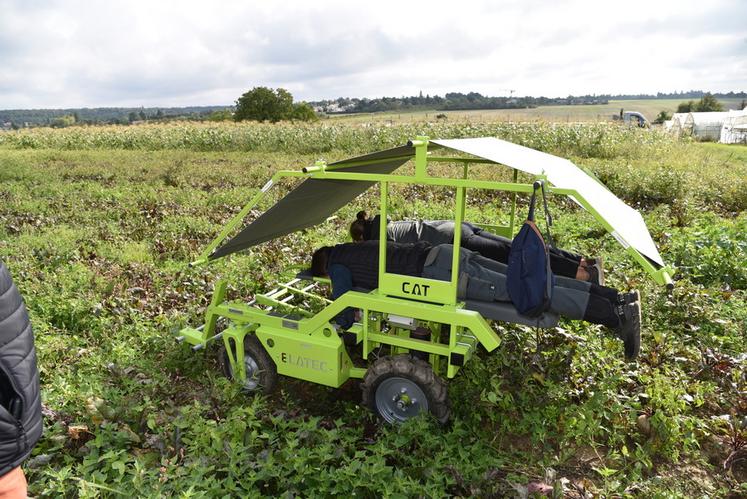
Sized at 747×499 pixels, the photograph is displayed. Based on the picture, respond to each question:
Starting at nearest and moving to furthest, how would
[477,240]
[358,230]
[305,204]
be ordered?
[305,204] < [477,240] < [358,230]

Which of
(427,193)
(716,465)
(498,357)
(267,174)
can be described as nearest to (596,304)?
(498,357)

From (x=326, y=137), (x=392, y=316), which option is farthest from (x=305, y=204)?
(x=326, y=137)

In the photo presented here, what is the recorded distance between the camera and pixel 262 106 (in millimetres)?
49781

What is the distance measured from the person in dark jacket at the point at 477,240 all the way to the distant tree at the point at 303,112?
160ft

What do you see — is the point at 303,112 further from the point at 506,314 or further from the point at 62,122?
the point at 506,314

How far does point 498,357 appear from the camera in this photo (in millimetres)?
4277

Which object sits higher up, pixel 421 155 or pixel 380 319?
pixel 421 155

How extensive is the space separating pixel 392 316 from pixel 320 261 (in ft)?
3.57

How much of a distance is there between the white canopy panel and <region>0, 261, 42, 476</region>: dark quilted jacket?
266 cm

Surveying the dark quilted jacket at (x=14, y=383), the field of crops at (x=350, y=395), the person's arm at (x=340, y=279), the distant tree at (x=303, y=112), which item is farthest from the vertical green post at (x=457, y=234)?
the distant tree at (x=303, y=112)

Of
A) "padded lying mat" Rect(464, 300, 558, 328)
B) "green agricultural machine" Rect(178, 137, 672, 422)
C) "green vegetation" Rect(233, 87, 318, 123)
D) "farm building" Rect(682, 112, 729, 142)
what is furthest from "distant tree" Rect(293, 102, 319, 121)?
"padded lying mat" Rect(464, 300, 558, 328)

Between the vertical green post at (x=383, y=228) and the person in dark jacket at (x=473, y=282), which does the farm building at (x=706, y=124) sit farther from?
the vertical green post at (x=383, y=228)

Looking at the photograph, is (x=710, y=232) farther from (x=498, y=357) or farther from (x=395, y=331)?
(x=395, y=331)

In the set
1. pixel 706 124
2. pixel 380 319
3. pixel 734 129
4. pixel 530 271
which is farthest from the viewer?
pixel 706 124
